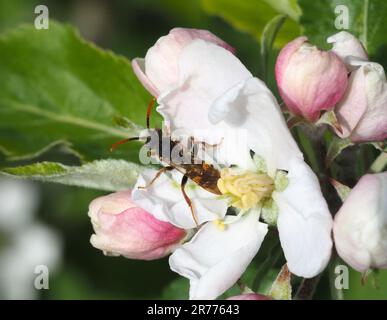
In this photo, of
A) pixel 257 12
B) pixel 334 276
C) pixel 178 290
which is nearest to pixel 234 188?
pixel 334 276

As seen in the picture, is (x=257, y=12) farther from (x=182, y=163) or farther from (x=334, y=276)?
(x=334, y=276)

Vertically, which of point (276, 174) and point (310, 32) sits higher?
point (310, 32)

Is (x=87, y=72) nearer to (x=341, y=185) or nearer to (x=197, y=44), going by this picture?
(x=197, y=44)

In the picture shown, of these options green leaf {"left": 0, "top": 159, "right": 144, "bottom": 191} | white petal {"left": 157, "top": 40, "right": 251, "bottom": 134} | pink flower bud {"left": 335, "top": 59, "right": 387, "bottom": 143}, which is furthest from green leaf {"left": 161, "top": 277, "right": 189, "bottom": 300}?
pink flower bud {"left": 335, "top": 59, "right": 387, "bottom": 143}

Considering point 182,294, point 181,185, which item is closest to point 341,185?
point 181,185

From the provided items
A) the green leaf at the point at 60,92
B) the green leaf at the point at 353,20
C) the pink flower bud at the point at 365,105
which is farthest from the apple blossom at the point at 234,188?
the green leaf at the point at 60,92
